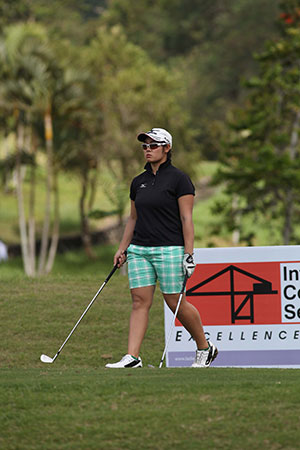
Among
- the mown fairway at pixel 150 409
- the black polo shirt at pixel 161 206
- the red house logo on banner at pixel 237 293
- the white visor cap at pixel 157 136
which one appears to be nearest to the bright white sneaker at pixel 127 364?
the mown fairway at pixel 150 409

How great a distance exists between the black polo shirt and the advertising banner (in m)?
1.41

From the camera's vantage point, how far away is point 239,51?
2197 inches

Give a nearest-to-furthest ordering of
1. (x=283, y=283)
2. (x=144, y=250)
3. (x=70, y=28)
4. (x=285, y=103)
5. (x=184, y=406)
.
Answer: (x=184, y=406) → (x=144, y=250) → (x=283, y=283) → (x=285, y=103) → (x=70, y=28)

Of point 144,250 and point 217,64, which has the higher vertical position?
point 217,64

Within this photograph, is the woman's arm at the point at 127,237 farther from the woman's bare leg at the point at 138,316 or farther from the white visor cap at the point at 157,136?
the white visor cap at the point at 157,136

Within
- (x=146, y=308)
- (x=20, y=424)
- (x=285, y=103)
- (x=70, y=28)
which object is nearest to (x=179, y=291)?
(x=146, y=308)

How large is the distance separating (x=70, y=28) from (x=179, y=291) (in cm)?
5967

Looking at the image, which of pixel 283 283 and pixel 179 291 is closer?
pixel 179 291

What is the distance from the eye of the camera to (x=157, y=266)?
7078 mm

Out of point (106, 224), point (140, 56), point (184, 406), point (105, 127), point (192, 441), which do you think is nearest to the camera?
point (192, 441)

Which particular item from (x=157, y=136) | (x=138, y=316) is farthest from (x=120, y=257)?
(x=157, y=136)

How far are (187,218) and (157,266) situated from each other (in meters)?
0.49

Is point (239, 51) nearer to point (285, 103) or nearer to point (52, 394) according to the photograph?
point (285, 103)

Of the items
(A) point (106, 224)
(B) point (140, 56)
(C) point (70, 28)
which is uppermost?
(C) point (70, 28)
